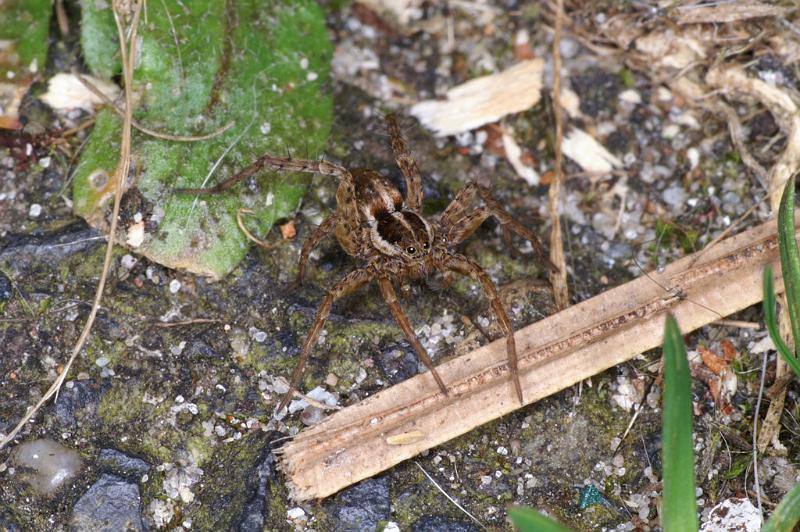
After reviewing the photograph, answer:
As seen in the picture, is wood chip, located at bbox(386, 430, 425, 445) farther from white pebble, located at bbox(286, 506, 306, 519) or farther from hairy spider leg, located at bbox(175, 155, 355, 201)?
hairy spider leg, located at bbox(175, 155, 355, 201)

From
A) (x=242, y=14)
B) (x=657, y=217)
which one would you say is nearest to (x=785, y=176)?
(x=657, y=217)

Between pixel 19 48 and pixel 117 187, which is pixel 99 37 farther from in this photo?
pixel 117 187

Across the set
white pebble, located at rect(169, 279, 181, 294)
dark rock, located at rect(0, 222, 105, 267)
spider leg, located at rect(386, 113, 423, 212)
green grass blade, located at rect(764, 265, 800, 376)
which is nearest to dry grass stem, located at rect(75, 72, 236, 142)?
dark rock, located at rect(0, 222, 105, 267)

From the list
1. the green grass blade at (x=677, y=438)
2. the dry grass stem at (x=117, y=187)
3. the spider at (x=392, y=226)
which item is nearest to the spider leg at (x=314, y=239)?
the spider at (x=392, y=226)

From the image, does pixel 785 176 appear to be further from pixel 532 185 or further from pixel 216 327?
pixel 216 327

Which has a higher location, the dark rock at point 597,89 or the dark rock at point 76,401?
the dark rock at point 597,89

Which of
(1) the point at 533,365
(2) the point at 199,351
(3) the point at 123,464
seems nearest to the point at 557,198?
(1) the point at 533,365

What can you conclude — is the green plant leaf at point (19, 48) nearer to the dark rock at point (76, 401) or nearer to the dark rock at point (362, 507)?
the dark rock at point (76, 401)
